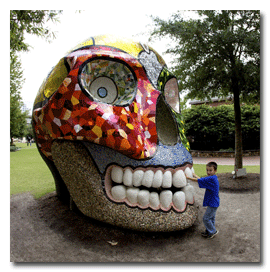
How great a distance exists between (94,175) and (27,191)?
291 cm

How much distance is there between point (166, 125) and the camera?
3598 mm

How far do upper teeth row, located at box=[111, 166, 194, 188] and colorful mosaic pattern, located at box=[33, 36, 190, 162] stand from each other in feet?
0.67

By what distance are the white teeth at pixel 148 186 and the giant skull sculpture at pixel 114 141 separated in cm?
1

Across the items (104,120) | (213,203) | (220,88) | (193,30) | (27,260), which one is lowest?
(27,260)

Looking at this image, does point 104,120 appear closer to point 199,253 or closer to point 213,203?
point 213,203

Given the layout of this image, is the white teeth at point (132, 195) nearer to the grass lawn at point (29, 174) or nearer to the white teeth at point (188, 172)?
the white teeth at point (188, 172)

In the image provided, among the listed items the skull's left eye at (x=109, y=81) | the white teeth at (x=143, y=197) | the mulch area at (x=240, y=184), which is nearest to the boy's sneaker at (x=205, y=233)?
the white teeth at (x=143, y=197)

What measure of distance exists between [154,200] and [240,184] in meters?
3.79

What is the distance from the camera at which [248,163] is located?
8555mm

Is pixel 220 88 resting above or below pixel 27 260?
above

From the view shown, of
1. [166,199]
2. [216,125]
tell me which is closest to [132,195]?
[166,199]

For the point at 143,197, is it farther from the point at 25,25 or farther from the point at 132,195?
the point at 25,25

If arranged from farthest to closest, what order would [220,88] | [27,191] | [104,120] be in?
[220,88] → [27,191] → [104,120]

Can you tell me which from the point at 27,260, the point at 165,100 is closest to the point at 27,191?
the point at 27,260
